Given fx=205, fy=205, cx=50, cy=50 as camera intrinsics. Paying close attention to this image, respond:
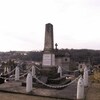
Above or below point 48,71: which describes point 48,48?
above

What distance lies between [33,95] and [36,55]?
51.2 metres

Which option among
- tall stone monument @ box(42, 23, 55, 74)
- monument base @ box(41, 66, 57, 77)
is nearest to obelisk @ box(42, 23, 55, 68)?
tall stone monument @ box(42, 23, 55, 74)

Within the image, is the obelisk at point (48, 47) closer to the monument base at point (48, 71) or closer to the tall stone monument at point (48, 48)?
the tall stone monument at point (48, 48)

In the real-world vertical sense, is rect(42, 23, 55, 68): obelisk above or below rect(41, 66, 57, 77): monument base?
above

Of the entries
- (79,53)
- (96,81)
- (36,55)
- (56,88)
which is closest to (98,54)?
(79,53)

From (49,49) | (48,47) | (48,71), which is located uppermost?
(48,47)

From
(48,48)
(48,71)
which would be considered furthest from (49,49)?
(48,71)

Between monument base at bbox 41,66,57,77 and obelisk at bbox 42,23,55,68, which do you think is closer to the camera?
monument base at bbox 41,66,57,77

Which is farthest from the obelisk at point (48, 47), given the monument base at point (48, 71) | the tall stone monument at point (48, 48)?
the monument base at point (48, 71)

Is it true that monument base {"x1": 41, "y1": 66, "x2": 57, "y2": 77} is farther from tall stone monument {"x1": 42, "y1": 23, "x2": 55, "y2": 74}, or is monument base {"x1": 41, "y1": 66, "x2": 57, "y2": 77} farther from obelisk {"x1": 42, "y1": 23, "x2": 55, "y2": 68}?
obelisk {"x1": 42, "y1": 23, "x2": 55, "y2": 68}

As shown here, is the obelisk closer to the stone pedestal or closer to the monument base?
the stone pedestal

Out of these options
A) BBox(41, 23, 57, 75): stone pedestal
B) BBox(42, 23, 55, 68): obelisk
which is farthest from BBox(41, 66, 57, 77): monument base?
BBox(42, 23, 55, 68): obelisk

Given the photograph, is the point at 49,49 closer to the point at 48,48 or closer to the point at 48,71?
the point at 48,48

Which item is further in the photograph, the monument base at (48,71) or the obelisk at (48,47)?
the obelisk at (48,47)
